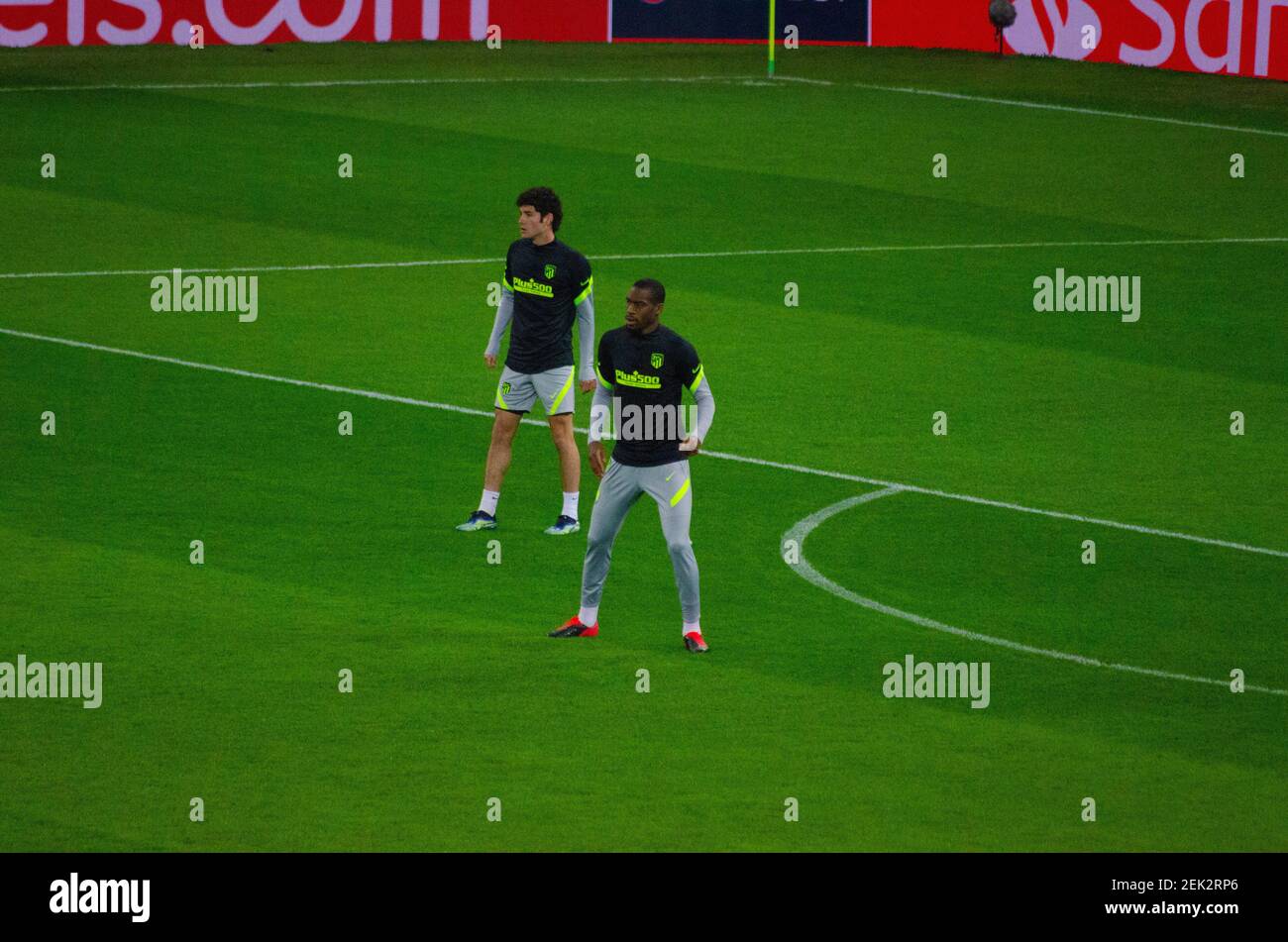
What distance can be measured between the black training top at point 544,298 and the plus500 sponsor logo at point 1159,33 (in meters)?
24.1

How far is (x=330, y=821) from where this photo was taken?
11.1 metres

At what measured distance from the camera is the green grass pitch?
38.2 feet

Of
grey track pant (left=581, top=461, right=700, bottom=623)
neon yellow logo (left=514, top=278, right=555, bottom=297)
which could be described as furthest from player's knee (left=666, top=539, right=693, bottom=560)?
neon yellow logo (left=514, top=278, right=555, bottom=297)

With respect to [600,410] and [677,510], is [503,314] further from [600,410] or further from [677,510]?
[677,510]

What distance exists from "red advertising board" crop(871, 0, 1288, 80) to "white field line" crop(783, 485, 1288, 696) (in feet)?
76.5

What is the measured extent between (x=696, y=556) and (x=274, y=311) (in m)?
8.96

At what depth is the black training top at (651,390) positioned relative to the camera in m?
13.3

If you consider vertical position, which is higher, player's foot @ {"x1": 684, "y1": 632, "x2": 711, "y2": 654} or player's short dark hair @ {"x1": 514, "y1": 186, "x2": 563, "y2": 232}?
player's short dark hair @ {"x1": 514, "y1": 186, "x2": 563, "y2": 232}

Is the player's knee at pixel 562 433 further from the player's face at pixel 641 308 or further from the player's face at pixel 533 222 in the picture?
the player's face at pixel 641 308

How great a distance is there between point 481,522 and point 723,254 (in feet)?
35.3

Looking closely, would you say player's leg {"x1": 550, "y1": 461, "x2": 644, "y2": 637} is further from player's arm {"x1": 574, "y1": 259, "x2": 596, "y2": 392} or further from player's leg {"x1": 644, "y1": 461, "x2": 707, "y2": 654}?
player's arm {"x1": 574, "y1": 259, "x2": 596, "y2": 392}

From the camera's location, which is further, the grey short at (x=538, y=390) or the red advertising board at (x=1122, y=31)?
the red advertising board at (x=1122, y=31)

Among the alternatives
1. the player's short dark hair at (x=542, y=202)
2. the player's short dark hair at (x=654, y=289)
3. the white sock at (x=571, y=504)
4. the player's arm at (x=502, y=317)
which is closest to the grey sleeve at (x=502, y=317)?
the player's arm at (x=502, y=317)

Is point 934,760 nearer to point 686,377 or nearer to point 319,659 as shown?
point 686,377
